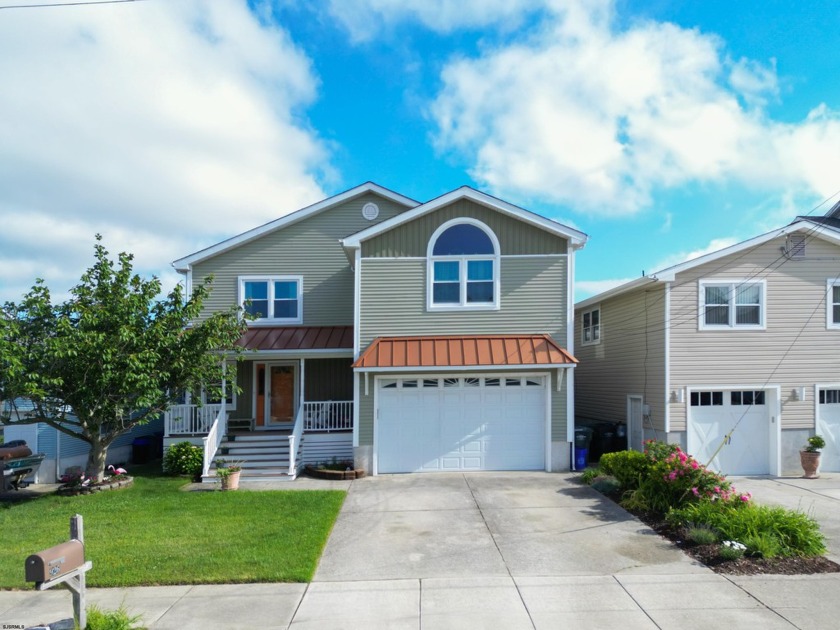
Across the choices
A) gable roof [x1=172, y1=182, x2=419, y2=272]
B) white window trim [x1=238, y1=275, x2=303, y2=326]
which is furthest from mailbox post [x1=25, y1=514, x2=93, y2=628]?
gable roof [x1=172, y1=182, x2=419, y2=272]

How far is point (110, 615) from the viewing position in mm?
5789

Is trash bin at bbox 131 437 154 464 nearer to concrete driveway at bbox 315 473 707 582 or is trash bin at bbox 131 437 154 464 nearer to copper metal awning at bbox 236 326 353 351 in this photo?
copper metal awning at bbox 236 326 353 351

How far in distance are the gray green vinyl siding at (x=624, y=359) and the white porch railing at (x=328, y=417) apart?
7826mm

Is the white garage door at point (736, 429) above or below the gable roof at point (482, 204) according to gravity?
below

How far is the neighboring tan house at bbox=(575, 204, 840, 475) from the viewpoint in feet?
48.3

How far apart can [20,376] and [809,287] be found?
18.2m

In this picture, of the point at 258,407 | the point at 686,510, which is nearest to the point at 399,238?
the point at 258,407

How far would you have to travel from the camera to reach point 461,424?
14547mm

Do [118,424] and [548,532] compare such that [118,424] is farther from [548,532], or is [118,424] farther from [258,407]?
[548,532]

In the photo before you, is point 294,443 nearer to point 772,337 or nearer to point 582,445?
point 582,445

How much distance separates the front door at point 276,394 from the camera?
17281 millimetres

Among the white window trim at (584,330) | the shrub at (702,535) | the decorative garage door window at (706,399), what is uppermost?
the white window trim at (584,330)

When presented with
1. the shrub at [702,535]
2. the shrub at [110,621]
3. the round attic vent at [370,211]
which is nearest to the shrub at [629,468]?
the shrub at [702,535]

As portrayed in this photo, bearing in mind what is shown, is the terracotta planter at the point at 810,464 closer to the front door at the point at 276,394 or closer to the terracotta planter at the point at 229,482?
the front door at the point at 276,394
